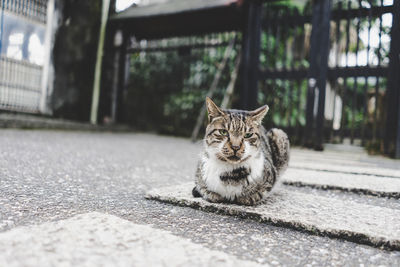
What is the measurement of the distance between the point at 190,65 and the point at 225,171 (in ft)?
22.1

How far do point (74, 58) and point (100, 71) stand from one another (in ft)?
2.55

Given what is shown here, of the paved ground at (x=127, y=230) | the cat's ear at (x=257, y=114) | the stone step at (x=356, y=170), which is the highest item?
the cat's ear at (x=257, y=114)

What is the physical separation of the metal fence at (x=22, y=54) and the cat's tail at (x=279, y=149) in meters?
5.89

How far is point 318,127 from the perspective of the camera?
5.43 m

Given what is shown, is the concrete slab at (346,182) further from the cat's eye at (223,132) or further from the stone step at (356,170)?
the cat's eye at (223,132)

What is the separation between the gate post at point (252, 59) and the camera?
5934 millimetres

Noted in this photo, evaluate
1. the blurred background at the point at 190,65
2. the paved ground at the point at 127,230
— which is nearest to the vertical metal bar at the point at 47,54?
the blurred background at the point at 190,65

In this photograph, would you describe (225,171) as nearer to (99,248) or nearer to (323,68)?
(99,248)

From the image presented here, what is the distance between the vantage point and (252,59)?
5977 millimetres

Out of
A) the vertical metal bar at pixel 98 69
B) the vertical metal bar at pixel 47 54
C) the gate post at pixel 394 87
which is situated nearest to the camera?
the gate post at pixel 394 87

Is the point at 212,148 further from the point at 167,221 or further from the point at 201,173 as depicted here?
the point at 167,221

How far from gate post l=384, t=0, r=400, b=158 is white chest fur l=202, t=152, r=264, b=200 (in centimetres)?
375

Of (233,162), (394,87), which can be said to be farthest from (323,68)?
(233,162)

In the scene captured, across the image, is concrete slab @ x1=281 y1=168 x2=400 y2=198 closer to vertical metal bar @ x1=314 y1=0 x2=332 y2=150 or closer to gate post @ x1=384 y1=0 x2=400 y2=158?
gate post @ x1=384 y1=0 x2=400 y2=158
